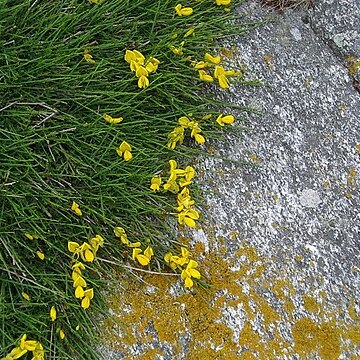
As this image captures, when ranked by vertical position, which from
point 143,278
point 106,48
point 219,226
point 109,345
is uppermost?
point 106,48

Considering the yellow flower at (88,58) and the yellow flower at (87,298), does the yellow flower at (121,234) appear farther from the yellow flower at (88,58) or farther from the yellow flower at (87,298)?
the yellow flower at (88,58)

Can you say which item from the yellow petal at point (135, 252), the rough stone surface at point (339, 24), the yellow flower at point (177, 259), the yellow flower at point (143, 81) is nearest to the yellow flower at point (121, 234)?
the yellow petal at point (135, 252)

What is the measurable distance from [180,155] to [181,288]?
1.52 ft

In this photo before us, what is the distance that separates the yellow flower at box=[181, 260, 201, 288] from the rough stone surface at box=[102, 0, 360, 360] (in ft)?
0.50

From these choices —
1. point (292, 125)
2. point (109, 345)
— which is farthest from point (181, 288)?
point (292, 125)

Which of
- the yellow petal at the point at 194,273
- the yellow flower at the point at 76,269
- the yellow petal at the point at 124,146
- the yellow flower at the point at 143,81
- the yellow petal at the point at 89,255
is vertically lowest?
the yellow flower at the point at 76,269

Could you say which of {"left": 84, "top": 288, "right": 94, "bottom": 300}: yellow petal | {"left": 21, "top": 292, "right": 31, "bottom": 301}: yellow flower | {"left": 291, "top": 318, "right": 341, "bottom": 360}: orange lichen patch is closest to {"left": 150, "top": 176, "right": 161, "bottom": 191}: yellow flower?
{"left": 84, "top": 288, "right": 94, "bottom": 300}: yellow petal

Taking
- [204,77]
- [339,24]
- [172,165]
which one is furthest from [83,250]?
[339,24]

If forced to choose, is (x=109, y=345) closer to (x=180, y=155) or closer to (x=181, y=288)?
(x=181, y=288)

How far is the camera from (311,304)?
6.57ft

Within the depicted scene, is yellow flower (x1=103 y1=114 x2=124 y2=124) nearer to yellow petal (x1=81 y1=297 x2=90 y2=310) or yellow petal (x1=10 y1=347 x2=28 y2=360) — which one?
yellow petal (x1=81 y1=297 x2=90 y2=310)

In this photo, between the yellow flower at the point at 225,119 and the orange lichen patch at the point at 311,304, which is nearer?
the orange lichen patch at the point at 311,304

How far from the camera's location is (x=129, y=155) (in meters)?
1.99

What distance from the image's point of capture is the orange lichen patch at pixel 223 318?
1918 millimetres
